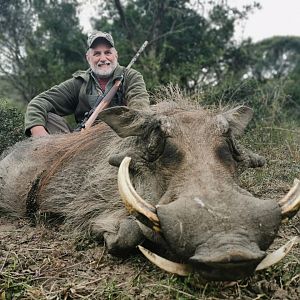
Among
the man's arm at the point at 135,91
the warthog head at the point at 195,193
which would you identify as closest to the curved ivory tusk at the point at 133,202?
the warthog head at the point at 195,193

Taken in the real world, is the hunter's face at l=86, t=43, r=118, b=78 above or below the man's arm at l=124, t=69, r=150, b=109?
above

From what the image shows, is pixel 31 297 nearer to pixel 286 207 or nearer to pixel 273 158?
pixel 286 207

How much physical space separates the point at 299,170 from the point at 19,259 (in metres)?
2.71

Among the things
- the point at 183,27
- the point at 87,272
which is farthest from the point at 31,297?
the point at 183,27

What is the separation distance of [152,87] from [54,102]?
3.04 m

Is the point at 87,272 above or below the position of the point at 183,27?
below

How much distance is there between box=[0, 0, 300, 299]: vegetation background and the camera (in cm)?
228

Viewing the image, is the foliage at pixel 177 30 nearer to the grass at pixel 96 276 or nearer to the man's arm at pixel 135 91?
the man's arm at pixel 135 91

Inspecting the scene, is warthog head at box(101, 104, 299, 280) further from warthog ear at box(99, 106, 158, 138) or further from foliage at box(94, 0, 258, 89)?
foliage at box(94, 0, 258, 89)

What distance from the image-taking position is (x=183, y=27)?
12.6 metres

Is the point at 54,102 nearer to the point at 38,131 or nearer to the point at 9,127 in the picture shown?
the point at 38,131

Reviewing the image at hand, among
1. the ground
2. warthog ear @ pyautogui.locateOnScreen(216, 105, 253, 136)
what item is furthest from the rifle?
warthog ear @ pyautogui.locateOnScreen(216, 105, 253, 136)

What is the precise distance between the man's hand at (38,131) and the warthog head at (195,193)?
1745 mm

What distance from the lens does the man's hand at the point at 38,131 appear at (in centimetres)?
468
